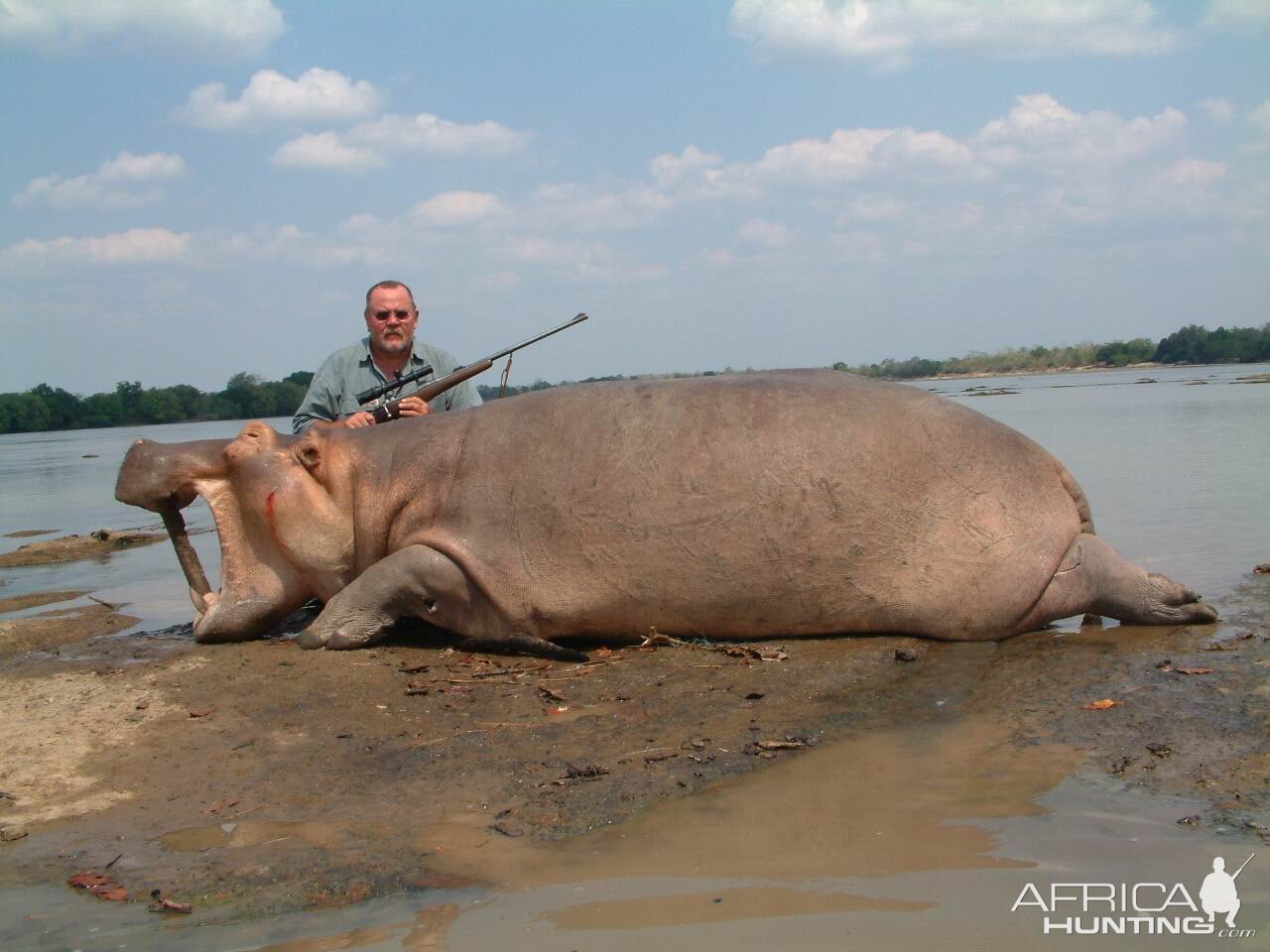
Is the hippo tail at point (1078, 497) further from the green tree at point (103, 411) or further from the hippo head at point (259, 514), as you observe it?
the green tree at point (103, 411)

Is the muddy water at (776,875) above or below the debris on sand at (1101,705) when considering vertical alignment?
below

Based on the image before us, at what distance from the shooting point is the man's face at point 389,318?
8961 millimetres

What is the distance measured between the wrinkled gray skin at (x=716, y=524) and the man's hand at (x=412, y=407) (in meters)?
1.38

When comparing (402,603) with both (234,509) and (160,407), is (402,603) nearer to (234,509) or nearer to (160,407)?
(234,509)

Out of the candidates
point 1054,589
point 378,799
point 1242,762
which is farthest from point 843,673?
point 378,799

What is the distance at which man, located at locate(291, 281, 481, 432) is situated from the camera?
29.3ft

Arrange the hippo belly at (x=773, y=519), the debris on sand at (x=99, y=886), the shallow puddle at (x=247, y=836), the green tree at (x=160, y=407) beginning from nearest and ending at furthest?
the debris on sand at (x=99, y=886) → the shallow puddle at (x=247, y=836) → the hippo belly at (x=773, y=519) → the green tree at (x=160, y=407)

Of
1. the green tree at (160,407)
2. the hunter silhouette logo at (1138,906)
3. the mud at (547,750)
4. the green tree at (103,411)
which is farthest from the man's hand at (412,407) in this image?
the green tree at (103,411)

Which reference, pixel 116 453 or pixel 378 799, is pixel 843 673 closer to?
pixel 378 799

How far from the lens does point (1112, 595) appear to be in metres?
5.60

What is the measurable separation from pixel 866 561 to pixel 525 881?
2.92m

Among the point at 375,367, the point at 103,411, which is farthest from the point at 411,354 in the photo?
the point at 103,411

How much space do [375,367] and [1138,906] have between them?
7514 millimetres

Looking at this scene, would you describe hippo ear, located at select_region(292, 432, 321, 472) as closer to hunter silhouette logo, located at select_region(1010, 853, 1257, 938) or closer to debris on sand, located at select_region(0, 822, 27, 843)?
debris on sand, located at select_region(0, 822, 27, 843)
